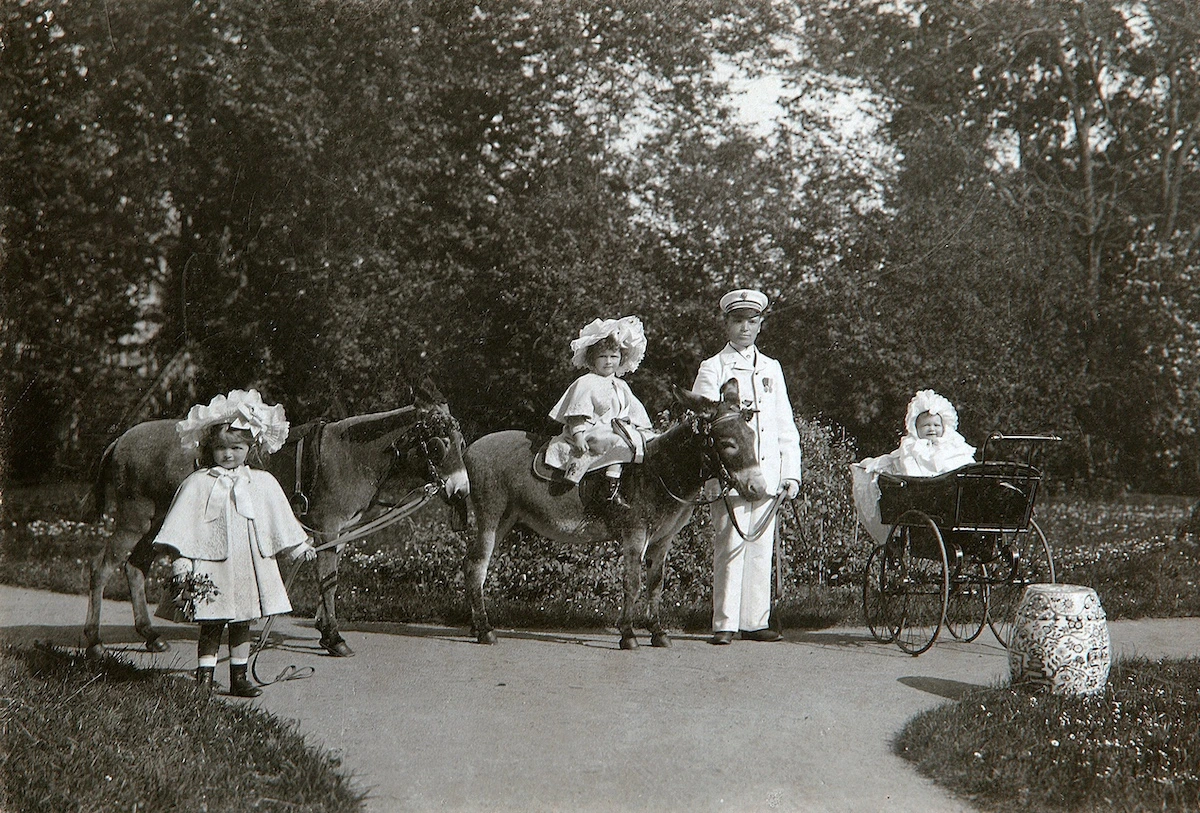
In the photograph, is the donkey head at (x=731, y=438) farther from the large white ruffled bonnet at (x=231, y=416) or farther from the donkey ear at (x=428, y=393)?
the large white ruffled bonnet at (x=231, y=416)

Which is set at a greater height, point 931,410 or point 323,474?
point 931,410

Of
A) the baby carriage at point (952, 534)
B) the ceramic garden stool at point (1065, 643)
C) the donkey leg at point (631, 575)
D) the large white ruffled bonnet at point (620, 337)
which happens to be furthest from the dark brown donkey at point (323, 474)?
the ceramic garden stool at point (1065, 643)

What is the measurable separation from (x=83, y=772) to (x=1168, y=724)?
495 centimetres

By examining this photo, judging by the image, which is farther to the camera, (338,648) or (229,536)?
Result: (338,648)

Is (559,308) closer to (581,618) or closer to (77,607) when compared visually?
(581,618)

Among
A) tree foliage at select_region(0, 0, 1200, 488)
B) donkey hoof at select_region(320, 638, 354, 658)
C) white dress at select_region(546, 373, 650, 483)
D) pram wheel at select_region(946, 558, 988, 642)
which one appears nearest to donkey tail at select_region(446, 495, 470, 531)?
white dress at select_region(546, 373, 650, 483)

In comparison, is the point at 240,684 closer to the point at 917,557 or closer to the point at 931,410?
the point at 917,557

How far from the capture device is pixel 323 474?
655cm

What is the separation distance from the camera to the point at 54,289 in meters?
9.31

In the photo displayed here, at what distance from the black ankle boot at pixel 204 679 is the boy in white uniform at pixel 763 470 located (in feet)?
11.3

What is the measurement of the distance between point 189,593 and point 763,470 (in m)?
3.96

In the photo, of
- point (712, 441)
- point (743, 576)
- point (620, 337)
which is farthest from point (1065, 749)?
point (620, 337)

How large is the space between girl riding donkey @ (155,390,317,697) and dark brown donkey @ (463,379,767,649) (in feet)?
6.11

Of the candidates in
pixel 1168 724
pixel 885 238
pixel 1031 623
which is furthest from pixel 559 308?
pixel 1168 724
